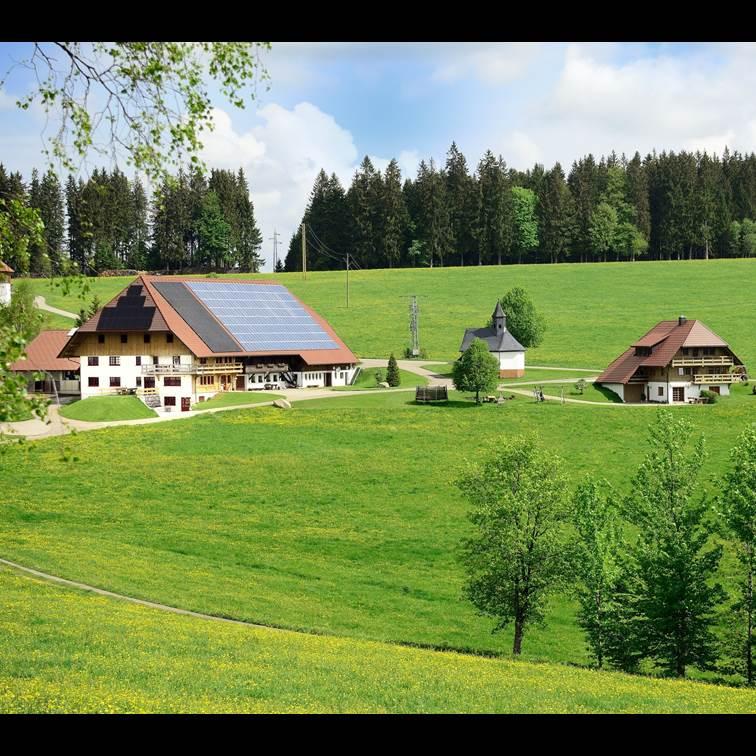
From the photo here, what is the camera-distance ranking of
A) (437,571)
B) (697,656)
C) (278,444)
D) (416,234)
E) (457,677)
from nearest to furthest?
(457,677) → (697,656) → (437,571) → (278,444) → (416,234)

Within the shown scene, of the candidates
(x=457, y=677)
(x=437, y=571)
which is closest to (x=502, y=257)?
(x=437, y=571)

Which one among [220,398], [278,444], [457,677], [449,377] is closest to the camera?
[457,677]

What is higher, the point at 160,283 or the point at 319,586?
the point at 160,283

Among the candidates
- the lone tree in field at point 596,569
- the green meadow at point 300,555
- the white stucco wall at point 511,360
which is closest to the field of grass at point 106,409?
the green meadow at point 300,555

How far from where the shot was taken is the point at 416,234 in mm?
151875

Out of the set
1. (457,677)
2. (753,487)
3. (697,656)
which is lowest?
(697,656)

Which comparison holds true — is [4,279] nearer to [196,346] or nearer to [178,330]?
[196,346]

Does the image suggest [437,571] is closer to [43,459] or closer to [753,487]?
[753,487]

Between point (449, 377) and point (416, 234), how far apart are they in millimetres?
79240

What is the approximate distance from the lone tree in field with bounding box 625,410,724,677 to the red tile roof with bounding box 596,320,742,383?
39555mm

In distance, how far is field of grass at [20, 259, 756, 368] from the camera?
3706 inches

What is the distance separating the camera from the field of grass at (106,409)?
5944 cm

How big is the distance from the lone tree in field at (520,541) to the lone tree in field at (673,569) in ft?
8.15

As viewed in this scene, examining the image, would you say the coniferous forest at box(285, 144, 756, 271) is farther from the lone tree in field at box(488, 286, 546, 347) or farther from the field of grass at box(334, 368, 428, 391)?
the field of grass at box(334, 368, 428, 391)
